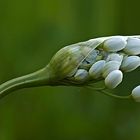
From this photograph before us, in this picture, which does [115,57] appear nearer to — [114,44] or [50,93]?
[114,44]

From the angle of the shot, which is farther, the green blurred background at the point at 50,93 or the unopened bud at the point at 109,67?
the green blurred background at the point at 50,93

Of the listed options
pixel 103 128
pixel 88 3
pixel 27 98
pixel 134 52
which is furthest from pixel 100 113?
pixel 134 52

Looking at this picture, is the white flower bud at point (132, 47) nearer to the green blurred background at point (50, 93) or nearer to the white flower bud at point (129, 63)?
the white flower bud at point (129, 63)

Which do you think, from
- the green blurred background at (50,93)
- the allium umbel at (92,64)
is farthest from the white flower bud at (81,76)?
the green blurred background at (50,93)

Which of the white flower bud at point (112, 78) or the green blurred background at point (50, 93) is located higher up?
the white flower bud at point (112, 78)

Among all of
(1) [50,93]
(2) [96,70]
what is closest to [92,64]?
(2) [96,70]

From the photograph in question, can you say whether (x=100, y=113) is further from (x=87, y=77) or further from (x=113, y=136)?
(x=87, y=77)

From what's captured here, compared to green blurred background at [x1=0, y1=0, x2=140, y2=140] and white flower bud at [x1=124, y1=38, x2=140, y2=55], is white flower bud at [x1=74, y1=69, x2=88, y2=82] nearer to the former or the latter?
white flower bud at [x1=124, y1=38, x2=140, y2=55]

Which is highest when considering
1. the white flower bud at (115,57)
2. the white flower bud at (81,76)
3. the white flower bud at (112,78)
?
the white flower bud at (115,57)
